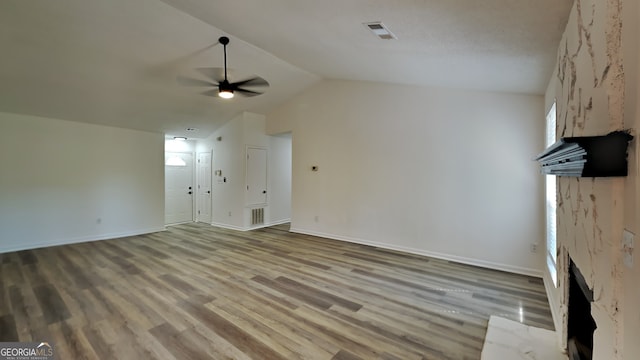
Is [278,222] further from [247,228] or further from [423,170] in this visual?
[423,170]

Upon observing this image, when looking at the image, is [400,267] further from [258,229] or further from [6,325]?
[6,325]

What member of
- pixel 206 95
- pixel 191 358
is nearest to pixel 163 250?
pixel 206 95

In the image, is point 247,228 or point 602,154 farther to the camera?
point 247,228

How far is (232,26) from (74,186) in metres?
5.12

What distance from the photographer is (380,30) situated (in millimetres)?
2908

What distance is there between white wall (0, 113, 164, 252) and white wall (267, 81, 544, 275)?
3.80 metres

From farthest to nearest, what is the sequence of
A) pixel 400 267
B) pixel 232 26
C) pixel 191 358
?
pixel 400 267 → pixel 232 26 → pixel 191 358

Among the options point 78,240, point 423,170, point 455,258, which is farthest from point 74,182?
point 455,258

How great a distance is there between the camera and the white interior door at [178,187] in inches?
316

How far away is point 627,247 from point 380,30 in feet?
8.77

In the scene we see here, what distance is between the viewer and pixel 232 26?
362 cm

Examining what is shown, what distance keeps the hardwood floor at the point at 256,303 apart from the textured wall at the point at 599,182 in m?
1.35

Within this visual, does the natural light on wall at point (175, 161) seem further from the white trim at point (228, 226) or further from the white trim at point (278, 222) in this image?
the white trim at point (278, 222)

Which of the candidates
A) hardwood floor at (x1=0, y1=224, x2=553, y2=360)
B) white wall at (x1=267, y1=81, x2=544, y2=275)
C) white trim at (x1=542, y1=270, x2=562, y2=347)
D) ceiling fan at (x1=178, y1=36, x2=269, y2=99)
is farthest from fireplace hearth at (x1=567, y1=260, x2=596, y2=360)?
ceiling fan at (x1=178, y1=36, x2=269, y2=99)
